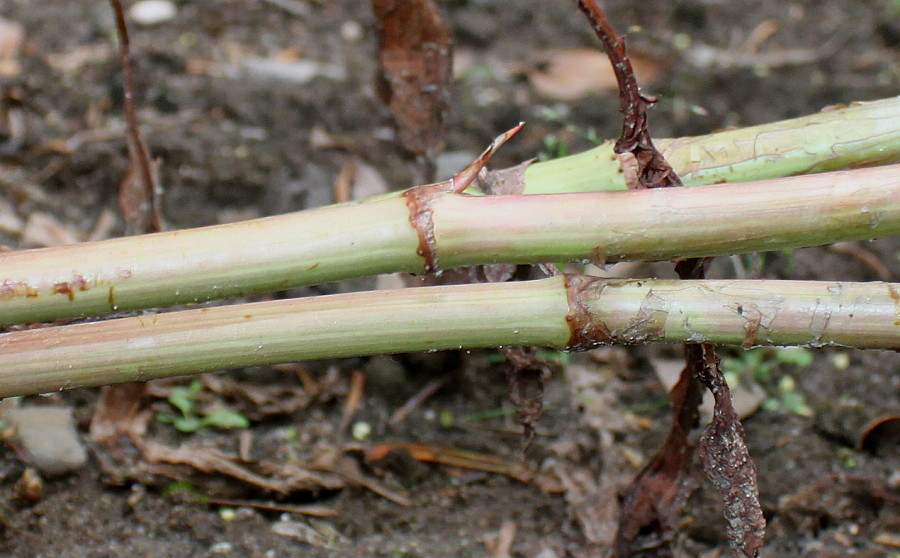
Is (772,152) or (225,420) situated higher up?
(772,152)

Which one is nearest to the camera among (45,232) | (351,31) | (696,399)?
(696,399)

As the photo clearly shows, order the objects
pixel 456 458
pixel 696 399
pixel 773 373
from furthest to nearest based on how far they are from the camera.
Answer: pixel 773 373 → pixel 456 458 → pixel 696 399

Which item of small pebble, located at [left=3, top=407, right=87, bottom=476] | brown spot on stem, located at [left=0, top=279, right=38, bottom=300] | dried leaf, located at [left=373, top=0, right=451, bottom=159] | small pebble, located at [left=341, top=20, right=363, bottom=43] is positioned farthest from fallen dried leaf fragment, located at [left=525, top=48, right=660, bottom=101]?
brown spot on stem, located at [left=0, top=279, right=38, bottom=300]

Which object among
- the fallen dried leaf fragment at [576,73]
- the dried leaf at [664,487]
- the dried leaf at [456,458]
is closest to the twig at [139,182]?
the dried leaf at [456,458]

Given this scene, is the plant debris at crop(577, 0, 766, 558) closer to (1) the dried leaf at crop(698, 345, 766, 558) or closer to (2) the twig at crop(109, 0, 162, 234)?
(1) the dried leaf at crop(698, 345, 766, 558)

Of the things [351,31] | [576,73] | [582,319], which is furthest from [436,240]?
[351,31]

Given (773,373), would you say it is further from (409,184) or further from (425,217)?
(425,217)
